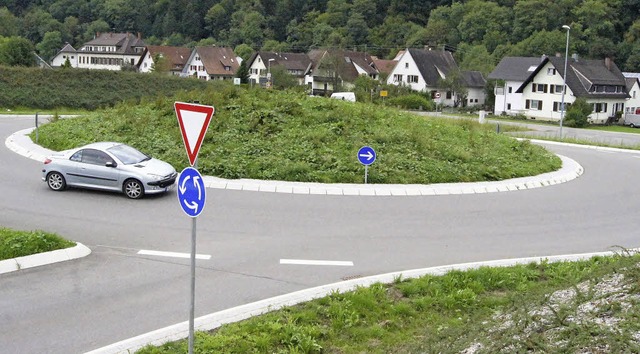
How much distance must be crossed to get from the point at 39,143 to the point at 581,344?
2370 cm

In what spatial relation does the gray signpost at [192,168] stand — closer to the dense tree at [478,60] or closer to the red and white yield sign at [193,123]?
the red and white yield sign at [193,123]

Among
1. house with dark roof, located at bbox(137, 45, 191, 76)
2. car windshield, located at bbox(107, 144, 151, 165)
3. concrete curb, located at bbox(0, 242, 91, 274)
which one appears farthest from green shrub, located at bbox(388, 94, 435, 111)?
house with dark roof, located at bbox(137, 45, 191, 76)

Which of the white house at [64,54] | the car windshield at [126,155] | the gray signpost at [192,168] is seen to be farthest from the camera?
the white house at [64,54]

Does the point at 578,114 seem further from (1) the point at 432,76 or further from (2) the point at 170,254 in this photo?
(2) the point at 170,254

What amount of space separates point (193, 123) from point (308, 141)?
14795 mm

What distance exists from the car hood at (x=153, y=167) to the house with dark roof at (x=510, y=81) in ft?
213

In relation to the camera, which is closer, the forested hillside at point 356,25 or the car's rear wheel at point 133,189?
the car's rear wheel at point 133,189

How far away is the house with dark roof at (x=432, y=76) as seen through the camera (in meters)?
88.6

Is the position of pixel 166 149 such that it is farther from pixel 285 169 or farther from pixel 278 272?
pixel 278 272

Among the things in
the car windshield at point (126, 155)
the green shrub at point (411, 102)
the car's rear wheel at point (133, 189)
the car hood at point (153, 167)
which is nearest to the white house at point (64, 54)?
the green shrub at point (411, 102)

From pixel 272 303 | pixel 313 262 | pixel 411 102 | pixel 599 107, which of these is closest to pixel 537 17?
pixel 599 107

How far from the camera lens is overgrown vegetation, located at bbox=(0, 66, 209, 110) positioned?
163 ft

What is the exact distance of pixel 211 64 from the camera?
11056 cm

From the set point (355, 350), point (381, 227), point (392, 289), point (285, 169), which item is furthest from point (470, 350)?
point (285, 169)
